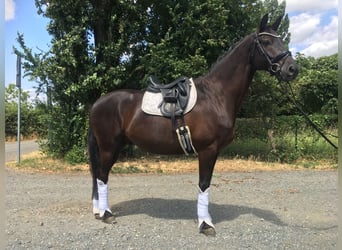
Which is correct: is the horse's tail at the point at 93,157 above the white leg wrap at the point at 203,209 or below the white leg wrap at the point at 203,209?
above

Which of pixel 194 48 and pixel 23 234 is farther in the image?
pixel 194 48

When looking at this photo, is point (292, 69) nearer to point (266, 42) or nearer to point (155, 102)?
point (266, 42)

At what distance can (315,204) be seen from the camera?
6.65 m

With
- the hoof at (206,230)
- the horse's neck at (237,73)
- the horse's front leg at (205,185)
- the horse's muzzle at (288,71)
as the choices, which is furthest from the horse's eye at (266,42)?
the hoof at (206,230)

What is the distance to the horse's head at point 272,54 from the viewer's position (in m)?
4.57

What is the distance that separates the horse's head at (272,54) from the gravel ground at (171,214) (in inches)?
87.3

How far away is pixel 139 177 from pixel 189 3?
5669 millimetres

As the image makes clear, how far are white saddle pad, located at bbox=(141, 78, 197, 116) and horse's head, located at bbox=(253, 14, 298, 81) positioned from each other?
97cm

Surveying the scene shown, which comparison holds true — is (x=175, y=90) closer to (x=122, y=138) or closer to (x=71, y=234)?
(x=122, y=138)

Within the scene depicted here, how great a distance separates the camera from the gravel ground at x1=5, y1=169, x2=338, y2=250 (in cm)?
459

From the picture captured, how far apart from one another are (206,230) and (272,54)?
259 cm

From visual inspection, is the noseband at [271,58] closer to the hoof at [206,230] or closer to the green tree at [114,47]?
the hoof at [206,230]

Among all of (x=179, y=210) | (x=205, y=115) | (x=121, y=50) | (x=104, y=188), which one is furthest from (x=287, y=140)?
(x=104, y=188)

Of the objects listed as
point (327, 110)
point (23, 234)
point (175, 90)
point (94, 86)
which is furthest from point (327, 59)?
point (23, 234)
